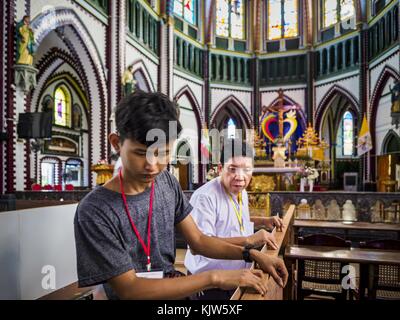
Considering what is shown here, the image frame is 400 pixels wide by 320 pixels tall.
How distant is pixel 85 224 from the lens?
1345 millimetres

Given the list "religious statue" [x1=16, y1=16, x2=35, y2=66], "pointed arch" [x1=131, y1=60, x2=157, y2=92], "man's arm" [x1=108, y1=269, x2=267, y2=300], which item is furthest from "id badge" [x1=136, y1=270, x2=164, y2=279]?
"pointed arch" [x1=131, y1=60, x2=157, y2=92]

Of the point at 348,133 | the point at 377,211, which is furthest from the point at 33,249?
the point at 348,133

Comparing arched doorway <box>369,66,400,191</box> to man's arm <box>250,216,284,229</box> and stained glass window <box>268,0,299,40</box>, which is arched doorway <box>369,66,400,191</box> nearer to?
stained glass window <box>268,0,299,40</box>

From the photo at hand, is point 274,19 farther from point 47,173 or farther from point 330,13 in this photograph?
point 47,173

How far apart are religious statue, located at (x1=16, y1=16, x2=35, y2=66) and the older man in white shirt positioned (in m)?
7.16

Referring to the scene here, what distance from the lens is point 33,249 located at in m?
2.54

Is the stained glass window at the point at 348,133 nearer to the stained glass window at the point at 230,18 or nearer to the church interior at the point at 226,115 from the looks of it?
the church interior at the point at 226,115

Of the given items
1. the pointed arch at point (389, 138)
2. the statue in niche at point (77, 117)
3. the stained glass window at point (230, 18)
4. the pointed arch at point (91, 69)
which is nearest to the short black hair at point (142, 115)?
the pointed arch at point (91, 69)

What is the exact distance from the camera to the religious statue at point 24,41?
8203 mm

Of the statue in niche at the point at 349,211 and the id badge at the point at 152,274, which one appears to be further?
the statue in niche at the point at 349,211

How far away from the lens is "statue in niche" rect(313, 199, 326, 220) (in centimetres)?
856

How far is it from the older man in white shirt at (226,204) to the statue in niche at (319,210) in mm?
6119

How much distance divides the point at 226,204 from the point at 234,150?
0.43 m

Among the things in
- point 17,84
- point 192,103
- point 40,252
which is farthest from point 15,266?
point 192,103
